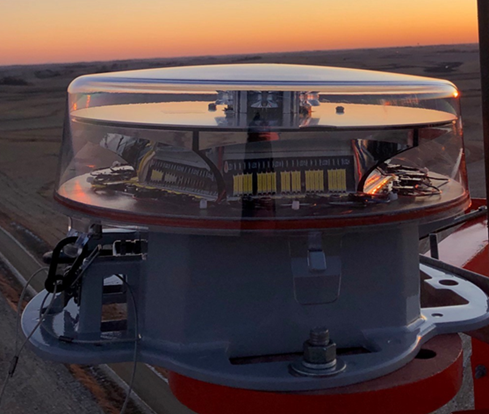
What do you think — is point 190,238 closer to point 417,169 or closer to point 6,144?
point 417,169

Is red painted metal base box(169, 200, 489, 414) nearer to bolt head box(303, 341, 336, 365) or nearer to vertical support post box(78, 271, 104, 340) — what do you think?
bolt head box(303, 341, 336, 365)

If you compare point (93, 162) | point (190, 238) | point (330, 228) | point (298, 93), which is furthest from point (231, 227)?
point (93, 162)

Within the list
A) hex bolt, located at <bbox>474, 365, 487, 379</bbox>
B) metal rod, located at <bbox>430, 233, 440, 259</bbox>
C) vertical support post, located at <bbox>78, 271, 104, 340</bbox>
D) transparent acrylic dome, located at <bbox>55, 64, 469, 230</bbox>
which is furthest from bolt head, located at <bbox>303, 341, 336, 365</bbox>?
metal rod, located at <bbox>430, 233, 440, 259</bbox>

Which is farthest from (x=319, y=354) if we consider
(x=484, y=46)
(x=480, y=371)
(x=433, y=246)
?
(x=433, y=246)

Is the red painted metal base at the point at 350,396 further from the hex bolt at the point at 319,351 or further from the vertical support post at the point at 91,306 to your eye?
the vertical support post at the point at 91,306

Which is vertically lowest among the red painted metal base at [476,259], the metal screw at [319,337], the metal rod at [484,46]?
the red painted metal base at [476,259]

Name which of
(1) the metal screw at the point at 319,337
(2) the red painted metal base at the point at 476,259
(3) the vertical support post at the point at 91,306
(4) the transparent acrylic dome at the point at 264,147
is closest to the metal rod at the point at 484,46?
(4) the transparent acrylic dome at the point at 264,147
